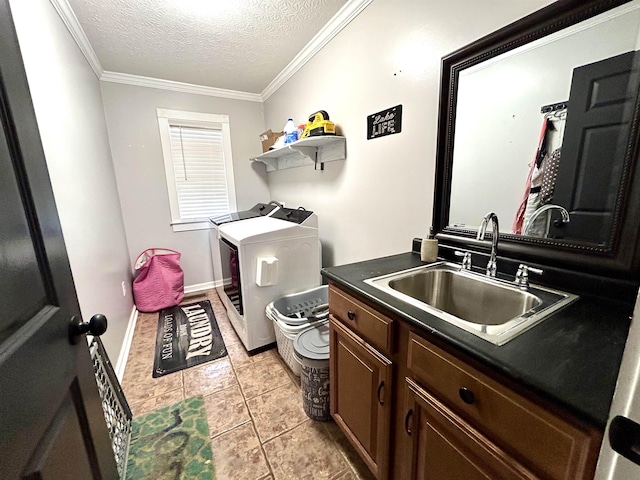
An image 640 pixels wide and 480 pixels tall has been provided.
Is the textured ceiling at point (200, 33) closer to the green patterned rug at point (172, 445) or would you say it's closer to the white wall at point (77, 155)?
the white wall at point (77, 155)

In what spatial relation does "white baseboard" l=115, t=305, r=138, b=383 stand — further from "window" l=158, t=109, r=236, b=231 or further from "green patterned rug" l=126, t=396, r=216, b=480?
"window" l=158, t=109, r=236, b=231

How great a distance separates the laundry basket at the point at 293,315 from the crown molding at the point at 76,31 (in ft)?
7.52

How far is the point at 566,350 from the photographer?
650 mm

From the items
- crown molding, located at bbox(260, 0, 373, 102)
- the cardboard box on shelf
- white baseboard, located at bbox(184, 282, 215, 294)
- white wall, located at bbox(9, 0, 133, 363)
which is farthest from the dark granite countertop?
white baseboard, located at bbox(184, 282, 215, 294)

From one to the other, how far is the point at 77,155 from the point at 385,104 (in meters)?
1.99

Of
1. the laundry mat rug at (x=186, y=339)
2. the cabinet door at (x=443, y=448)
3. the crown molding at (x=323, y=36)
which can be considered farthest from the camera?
the laundry mat rug at (x=186, y=339)

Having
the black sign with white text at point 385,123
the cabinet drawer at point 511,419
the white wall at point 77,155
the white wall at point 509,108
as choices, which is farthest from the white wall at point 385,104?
the white wall at point 77,155

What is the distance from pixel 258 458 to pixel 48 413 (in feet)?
3.55

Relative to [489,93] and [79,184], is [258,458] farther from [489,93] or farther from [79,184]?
[489,93]

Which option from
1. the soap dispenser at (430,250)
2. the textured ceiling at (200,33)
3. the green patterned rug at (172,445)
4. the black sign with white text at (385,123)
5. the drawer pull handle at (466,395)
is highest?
the textured ceiling at (200,33)

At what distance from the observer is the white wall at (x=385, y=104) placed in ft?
4.19

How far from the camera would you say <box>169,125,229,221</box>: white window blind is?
3.19 metres

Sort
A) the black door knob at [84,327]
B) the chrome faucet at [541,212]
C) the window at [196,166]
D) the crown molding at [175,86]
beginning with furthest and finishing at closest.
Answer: the window at [196,166] < the crown molding at [175,86] < the chrome faucet at [541,212] < the black door knob at [84,327]

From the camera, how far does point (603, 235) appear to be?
2.91 ft
